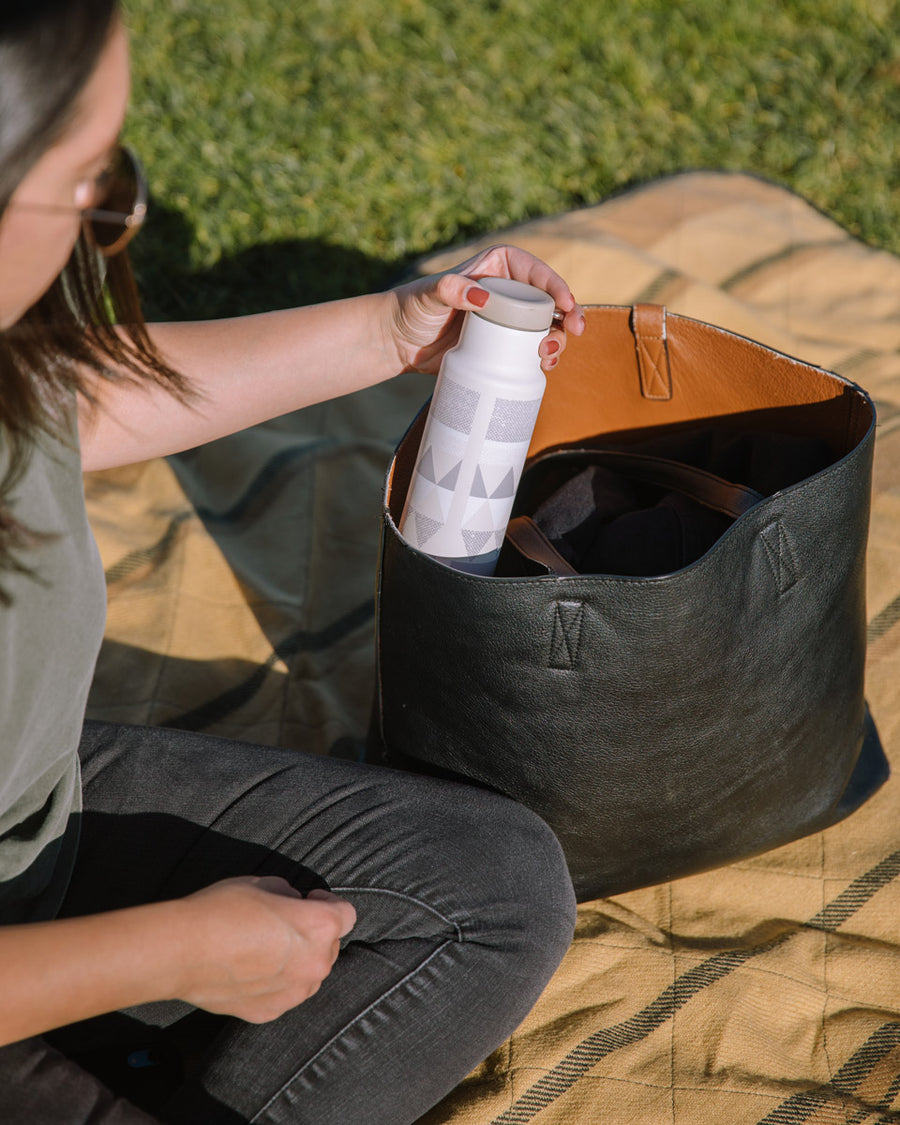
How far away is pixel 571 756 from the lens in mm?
1134

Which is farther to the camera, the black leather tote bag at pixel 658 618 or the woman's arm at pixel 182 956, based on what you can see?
the black leather tote bag at pixel 658 618

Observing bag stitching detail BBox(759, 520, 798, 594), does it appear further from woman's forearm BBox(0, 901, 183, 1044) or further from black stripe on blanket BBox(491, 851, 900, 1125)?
woman's forearm BBox(0, 901, 183, 1044)

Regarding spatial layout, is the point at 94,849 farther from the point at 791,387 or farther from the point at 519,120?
the point at 519,120

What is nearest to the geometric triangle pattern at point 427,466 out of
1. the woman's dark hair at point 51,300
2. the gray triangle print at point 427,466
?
the gray triangle print at point 427,466

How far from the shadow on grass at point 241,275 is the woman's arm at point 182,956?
1.53 metres

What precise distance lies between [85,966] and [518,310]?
2.34 feet

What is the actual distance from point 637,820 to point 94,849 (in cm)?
61

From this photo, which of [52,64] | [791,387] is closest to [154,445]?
[52,64]

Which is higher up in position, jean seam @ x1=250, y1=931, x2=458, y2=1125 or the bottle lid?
the bottle lid

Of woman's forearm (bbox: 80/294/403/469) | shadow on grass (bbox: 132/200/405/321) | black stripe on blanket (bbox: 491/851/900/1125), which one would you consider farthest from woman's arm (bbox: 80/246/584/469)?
shadow on grass (bbox: 132/200/405/321)

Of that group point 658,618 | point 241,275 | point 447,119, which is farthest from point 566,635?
point 447,119

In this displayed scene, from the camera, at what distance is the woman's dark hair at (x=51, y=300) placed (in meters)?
0.70

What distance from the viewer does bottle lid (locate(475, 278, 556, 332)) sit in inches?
40.9

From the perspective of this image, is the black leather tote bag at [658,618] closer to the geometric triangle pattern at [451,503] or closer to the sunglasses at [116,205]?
the geometric triangle pattern at [451,503]
